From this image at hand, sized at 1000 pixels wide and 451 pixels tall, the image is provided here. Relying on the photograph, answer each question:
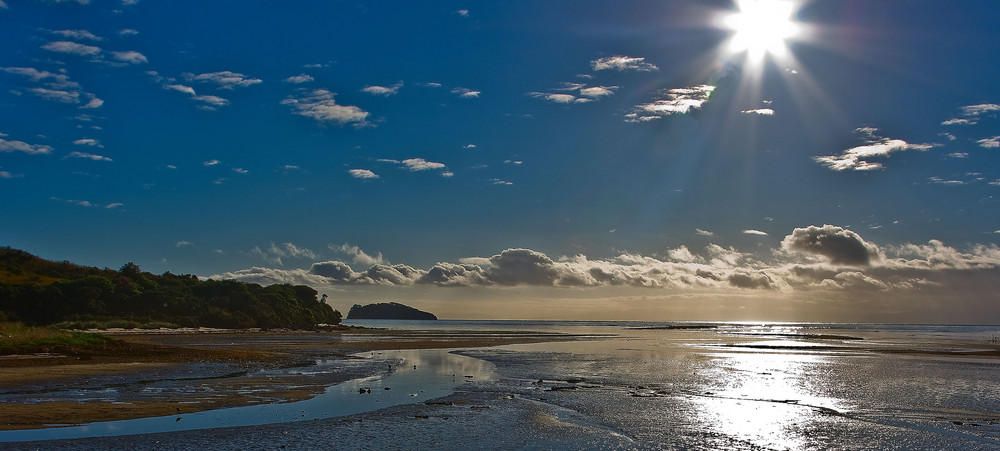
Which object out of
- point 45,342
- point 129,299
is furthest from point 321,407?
point 129,299

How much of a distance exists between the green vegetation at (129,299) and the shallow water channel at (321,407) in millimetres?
77641

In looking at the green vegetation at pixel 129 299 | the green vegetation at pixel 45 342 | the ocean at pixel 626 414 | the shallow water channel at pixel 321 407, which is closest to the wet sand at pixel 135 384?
the shallow water channel at pixel 321 407

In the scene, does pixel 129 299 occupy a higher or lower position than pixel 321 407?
higher

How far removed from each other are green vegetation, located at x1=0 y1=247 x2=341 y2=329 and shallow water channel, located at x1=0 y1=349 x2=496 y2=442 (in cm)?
7764

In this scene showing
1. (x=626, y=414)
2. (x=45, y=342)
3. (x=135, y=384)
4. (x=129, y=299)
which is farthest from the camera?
(x=129, y=299)

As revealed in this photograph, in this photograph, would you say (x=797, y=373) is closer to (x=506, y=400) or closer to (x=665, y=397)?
(x=665, y=397)

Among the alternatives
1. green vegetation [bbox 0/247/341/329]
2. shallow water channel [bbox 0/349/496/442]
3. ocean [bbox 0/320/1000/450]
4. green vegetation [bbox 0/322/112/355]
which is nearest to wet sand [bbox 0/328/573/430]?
shallow water channel [bbox 0/349/496/442]

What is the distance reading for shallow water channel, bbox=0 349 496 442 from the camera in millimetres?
17188

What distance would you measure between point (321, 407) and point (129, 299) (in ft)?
345

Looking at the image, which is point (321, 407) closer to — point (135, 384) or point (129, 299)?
point (135, 384)

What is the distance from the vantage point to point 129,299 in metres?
109

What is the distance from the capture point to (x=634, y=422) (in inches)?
786

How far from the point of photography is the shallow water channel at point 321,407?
17.2 metres

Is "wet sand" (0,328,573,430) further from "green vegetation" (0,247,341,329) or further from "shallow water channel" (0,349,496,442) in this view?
"green vegetation" (0,247,341,329)
